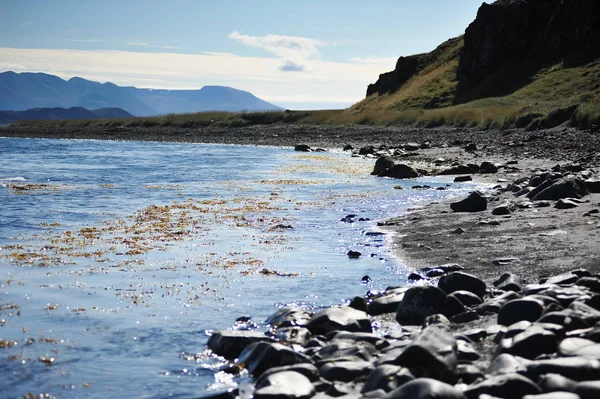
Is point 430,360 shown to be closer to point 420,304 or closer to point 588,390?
point 588,390

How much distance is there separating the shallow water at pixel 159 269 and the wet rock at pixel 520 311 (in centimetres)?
315

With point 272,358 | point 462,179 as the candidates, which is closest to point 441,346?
point 272,358

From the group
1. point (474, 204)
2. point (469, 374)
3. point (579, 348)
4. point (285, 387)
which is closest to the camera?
point (579, 348)

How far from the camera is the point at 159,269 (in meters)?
12.6

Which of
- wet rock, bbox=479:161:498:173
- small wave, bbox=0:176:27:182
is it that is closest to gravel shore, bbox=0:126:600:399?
wet rock, bbox=479:161:498:173

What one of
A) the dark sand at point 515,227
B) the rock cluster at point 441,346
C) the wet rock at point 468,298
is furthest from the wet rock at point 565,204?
the wet rock at point 468,298

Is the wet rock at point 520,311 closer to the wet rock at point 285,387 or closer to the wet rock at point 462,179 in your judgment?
the wet rock at point 285,387

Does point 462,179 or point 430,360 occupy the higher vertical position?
point 462,179

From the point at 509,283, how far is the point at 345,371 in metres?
3.87

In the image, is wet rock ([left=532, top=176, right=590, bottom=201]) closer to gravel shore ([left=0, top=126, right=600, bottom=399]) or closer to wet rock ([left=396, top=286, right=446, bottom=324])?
gravel shore ([left=0, top=126, right=600, bottom=399])

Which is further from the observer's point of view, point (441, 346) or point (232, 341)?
point (232, 341)

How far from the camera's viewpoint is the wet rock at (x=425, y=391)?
522 centimetres

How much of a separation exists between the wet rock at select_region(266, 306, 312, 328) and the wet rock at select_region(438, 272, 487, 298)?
1.99 m

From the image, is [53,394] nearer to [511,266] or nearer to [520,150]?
[511,266]
